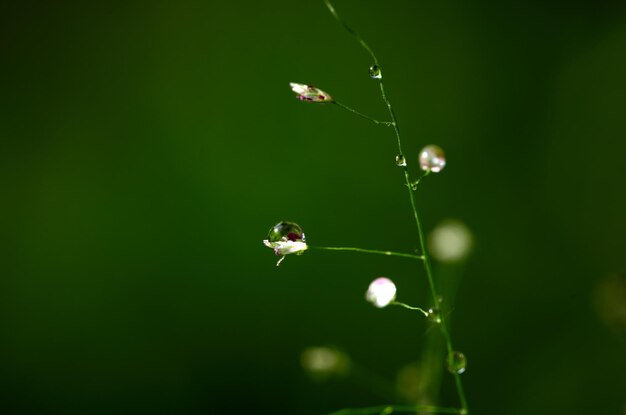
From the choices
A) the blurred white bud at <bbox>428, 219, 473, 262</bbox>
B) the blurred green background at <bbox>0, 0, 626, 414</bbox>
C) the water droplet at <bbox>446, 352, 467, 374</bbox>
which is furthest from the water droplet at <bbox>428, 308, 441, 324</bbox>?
the blurred green background at <bbox>0, 0, 626, 414</bbox>

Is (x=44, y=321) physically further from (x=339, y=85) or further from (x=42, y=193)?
(x=339, y=85)

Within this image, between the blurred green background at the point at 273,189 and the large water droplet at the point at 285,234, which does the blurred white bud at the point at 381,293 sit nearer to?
the large water droplet at the point at 285,234

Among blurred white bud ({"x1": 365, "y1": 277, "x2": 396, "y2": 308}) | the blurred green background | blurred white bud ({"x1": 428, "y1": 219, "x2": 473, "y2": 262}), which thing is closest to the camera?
blurred white bud ({"x1": 365, "y1": 277, "x2": 396, "y2": 308})

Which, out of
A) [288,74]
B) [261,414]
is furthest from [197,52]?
[261,414]

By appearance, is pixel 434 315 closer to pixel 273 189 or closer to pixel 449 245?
pixel 449 245

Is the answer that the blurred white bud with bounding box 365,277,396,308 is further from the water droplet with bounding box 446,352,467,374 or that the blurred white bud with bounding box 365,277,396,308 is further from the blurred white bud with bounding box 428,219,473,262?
the blurred white bud with bounding box 428,219,473,262

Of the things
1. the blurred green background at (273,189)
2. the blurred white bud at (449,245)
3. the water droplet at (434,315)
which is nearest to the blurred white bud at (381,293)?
the water droplet at (434,315)

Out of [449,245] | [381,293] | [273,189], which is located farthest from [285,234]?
[273,189]

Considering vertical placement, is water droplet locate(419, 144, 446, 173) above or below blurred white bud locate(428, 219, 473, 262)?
below
